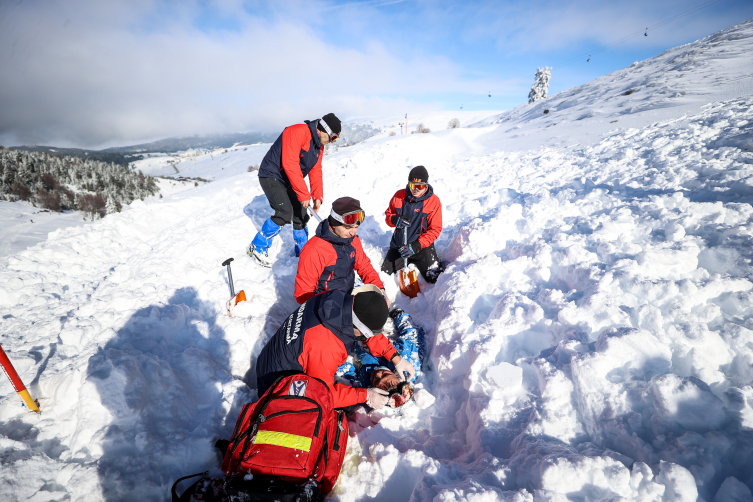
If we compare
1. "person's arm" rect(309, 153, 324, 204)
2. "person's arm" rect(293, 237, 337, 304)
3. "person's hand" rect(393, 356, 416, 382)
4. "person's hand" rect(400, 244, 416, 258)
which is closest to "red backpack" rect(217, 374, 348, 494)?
"person's hand" rect(393, 356, 416, 382)

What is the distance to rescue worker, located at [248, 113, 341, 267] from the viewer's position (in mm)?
4172

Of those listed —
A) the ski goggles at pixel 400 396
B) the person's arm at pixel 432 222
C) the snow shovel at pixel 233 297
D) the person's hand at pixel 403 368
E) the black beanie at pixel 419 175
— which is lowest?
the ski goggles at pixel 400 396

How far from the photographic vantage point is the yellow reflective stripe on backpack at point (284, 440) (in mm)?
1899

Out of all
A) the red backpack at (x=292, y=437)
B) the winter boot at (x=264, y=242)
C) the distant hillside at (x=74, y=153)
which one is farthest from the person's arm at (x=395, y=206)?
the distant hillside at (x=74, y=153)

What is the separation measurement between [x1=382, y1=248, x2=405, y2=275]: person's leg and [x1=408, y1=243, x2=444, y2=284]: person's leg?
0.62ft

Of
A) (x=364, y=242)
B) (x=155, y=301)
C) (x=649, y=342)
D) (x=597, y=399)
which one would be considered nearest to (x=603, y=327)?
(x=649, y=342)

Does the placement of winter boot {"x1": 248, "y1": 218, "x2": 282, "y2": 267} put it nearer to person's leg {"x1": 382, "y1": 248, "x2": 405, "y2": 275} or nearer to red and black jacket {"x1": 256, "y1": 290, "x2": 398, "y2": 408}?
person's leg {"x1": 382, "y1": 248, "x2": 405, "y2": 275}

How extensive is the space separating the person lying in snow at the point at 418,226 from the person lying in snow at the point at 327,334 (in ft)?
7.35

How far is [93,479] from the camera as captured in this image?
1981mm

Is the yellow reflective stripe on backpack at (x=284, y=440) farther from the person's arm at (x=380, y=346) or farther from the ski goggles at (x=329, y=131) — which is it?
the ski goggles at (x=329, y=131)

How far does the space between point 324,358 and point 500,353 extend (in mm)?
1715

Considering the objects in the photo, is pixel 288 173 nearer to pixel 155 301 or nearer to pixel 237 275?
pixel 237 275

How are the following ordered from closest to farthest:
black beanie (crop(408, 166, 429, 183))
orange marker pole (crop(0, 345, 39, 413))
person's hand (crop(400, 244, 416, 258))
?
1. orange marker pole (crop(0, 345, 39, 413))
2. black beanie (crop(408, 166, 429, 183))
3. person's hand (crop(400, 244, 416, 258))

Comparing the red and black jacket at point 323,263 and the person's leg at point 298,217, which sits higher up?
the person's leg at point 298,217
